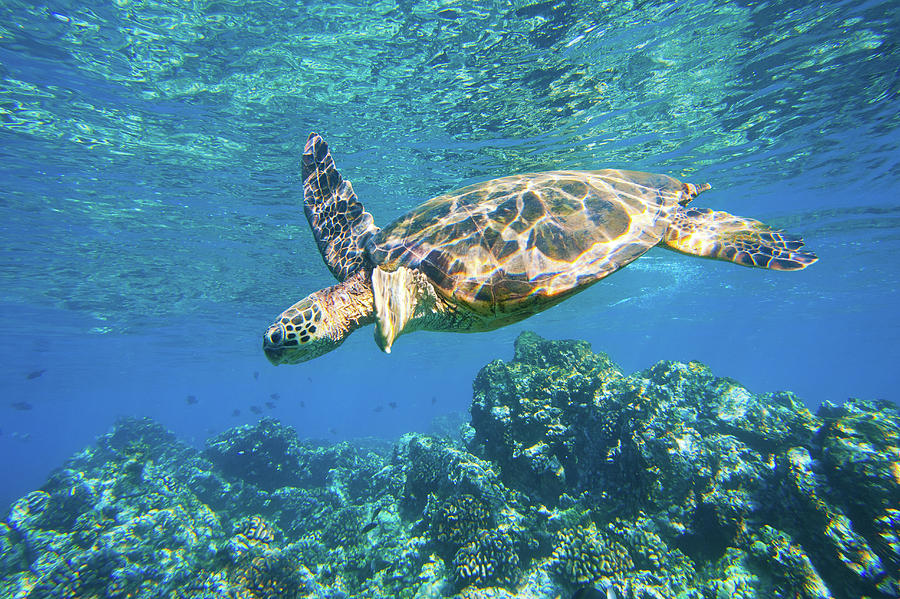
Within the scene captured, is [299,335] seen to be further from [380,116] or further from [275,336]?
[380,116]

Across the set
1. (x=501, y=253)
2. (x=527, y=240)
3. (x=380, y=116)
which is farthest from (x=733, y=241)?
(x=380, y=116)

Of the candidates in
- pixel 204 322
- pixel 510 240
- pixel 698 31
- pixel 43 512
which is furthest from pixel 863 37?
pixel 204 322

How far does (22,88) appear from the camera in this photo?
8719 millimetres

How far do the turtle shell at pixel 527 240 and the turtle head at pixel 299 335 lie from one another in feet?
3.38

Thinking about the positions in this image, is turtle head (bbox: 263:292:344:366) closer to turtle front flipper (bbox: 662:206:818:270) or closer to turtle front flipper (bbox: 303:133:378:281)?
turtle front flipper (bbox: 303:133:378:281)

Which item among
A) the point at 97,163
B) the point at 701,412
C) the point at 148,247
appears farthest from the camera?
the point at 148,247

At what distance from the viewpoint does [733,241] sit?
15.5 ft

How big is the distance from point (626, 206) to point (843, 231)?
80.6 feet

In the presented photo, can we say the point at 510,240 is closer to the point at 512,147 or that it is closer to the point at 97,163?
the point at 512,147

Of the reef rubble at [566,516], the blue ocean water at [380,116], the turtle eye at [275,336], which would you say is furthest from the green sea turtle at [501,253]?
the blue ocean water at [380,116]

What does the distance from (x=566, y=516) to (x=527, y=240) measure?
16.0ft

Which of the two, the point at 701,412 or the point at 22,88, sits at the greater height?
the point at 22,88

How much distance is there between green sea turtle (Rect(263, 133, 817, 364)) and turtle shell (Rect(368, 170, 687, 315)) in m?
0.01

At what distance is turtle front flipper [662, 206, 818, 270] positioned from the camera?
4.29 metres
